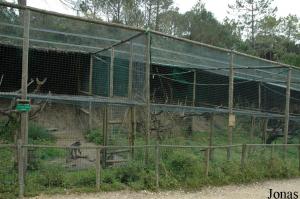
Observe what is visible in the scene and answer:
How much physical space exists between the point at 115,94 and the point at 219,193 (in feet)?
13.4

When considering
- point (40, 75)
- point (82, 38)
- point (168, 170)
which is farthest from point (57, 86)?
point (168, 170)

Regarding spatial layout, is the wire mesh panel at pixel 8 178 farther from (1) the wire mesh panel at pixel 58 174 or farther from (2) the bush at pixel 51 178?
(2) the bush at pixel 51 178

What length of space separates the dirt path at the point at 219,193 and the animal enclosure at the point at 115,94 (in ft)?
1.38

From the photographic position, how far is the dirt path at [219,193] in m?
7.56

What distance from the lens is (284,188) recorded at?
9594 mm

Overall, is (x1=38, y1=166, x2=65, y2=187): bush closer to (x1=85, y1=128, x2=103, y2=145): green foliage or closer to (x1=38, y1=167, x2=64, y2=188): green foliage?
(x1=38, y1=167, x2=64, y2=188): green foliage

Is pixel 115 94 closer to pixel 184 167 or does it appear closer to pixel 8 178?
pixel 184 167

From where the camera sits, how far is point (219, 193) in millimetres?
8648

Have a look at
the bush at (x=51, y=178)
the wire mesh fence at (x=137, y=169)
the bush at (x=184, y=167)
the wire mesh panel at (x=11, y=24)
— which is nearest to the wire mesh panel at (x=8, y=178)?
the wire mesh fence at (x=137, y=169)

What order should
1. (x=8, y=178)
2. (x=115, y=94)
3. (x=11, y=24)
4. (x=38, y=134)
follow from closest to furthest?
1. (x=8, y=178)
2. (x=11, y=24)
3. (x=115, y=94)
4. (x=38, y=134)

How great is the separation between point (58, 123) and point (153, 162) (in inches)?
240

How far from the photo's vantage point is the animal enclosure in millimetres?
8883

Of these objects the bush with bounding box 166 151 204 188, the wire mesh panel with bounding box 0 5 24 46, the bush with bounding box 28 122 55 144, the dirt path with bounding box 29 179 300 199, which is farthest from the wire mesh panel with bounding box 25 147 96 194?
the bush with bounding box 28 122 55 144

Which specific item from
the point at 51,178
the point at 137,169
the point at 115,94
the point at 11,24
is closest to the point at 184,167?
the point at 137,169
